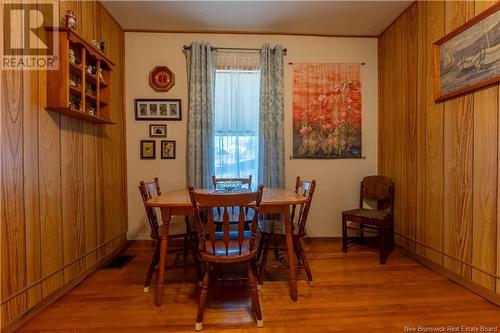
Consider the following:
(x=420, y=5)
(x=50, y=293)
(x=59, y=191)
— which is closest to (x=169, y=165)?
(x=59, y=191)

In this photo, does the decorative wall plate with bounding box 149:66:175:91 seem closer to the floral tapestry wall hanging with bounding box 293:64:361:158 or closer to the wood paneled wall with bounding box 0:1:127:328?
the wood paneled wall with bounding box 0:1:127:328

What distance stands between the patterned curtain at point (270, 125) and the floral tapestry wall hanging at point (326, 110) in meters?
0.24

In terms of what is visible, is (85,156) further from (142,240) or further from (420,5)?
(420,5)

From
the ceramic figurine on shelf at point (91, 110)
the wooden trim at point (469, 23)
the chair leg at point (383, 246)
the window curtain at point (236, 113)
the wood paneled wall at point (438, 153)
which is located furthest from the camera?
the window curtain at point (236, 113)

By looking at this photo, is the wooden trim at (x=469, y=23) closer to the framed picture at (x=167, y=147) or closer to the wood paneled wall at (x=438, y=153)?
the wood paneled wall at (x=438, y=153)

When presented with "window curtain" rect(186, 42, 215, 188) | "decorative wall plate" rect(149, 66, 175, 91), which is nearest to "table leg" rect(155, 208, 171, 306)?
"window curtain" rect(186, 42, 215, 188)

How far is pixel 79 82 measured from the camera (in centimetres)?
220

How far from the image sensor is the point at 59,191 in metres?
2.01

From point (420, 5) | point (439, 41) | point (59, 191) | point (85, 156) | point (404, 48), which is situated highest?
point (420, 5)

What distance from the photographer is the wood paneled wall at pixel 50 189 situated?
1.58 metres

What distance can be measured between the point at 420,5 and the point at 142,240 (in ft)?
13.1

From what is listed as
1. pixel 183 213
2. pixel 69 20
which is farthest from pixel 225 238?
pixel 69 20

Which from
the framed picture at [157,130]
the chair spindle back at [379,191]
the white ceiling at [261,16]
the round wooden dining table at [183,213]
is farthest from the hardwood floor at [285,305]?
the white ceiling at [261,16]

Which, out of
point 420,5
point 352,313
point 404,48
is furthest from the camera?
point 404,48
